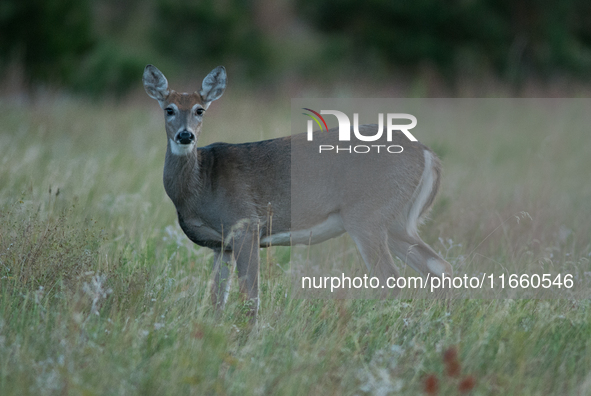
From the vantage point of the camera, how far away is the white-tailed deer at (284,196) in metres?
4.32

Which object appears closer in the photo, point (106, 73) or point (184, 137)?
point (184, 137)

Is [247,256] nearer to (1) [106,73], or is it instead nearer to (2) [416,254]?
(2) [416,254]

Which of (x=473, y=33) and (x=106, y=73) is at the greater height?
(x=473, y=33)

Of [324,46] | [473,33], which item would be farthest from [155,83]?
[324,46]

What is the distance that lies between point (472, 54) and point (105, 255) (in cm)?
1557

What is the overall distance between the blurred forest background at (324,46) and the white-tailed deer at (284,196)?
793 cm

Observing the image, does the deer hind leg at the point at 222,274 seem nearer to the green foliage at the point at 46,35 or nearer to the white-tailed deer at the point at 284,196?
the white-tailed deer at the point at 284,196

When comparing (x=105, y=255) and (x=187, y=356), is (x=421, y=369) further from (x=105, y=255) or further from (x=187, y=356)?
(x=105, y=255)

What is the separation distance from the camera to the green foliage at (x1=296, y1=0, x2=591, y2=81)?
1752 centimetres

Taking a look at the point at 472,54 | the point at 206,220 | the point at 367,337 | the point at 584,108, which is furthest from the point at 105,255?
the point at 472,54

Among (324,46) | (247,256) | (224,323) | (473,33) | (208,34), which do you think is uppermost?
(208,34)

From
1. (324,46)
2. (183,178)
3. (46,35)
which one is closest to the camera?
(183,178)

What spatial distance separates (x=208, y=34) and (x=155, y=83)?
17.2m

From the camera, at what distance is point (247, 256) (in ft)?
14.1
